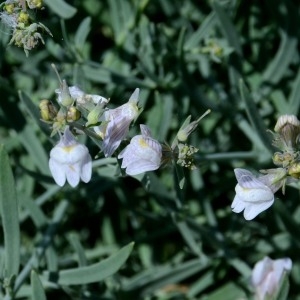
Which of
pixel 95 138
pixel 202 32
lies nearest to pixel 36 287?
pixel 95 138

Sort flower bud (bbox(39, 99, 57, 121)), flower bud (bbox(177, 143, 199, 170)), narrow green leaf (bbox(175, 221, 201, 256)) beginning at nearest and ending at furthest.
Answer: flower bud (bbox(39, 99, 57, 121)) < flower bud (bbox(177, 143, 199, 170)) < narrow green leaf (bbox(175, 221, 201, 256))

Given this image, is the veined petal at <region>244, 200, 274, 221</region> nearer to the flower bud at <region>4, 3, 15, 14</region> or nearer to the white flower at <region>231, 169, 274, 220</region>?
the white flower at <region>231, 169, 274, 220</region>

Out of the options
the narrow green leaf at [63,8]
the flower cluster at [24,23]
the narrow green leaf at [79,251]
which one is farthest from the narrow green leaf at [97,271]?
the narrow green leaf at [63,8]

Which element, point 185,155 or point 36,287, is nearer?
point 185,155

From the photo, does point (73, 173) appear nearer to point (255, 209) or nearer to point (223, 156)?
point (255, 209)

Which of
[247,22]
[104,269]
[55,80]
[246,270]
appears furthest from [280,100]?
[104,269]

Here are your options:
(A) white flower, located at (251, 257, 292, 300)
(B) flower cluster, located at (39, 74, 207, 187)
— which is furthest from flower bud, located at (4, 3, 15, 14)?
(A) white flower, located at (251, 257, 292, 300)

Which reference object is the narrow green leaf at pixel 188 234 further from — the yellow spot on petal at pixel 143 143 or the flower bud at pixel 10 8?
the flower bud at pixel 10 8
